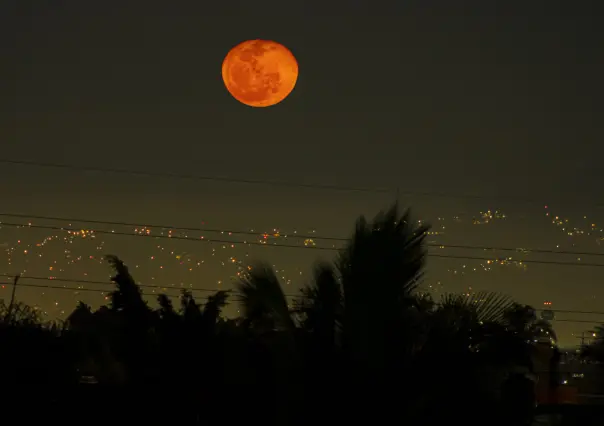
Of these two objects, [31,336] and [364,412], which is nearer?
[364,412]

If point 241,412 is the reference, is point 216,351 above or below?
above

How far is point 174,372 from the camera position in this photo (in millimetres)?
14609

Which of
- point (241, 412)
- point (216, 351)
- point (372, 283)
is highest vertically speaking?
point (372, 283)

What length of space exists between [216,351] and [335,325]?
104 inches

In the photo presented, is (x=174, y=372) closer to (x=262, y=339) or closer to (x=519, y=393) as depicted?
→ (x=262, y=339)

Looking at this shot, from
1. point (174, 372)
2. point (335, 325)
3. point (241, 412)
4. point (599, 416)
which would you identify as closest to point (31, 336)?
point (174, 372)

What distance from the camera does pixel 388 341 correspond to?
40.2 feet

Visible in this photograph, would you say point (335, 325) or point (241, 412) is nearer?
point (335, 325)

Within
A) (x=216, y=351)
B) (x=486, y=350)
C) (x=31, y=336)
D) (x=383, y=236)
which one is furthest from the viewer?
(x=31, y=336)

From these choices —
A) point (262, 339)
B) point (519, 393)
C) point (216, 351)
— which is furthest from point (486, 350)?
point (216, 351)

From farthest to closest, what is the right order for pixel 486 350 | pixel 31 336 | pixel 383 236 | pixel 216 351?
1. pixel 31 336
2. pixel 216 351
3. pixel 486 350
4. pixel 383 236

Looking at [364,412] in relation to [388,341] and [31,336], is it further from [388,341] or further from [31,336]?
[31,336]

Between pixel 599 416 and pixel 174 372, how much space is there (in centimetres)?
665

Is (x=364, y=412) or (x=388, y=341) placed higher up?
(x=388, y=341)
